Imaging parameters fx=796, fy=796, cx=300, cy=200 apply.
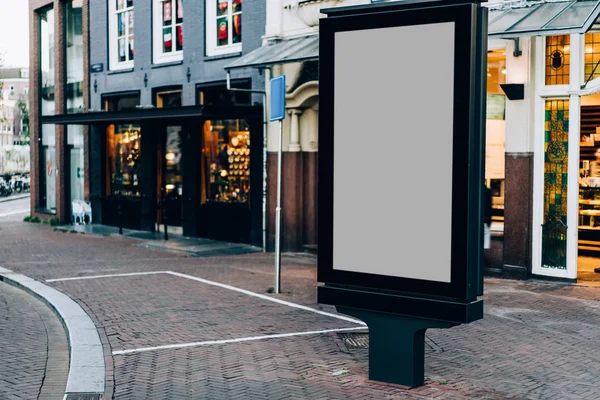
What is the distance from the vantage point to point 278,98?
1111 centimetres

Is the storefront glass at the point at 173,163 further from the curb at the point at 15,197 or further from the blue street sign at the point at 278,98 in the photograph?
the curb at the point at 15,197

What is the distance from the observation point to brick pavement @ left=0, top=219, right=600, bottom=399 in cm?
677

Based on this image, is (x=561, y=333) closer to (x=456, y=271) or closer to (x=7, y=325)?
(x=456, y=271)

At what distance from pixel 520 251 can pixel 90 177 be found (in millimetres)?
14246

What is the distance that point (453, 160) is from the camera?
6.03 metres

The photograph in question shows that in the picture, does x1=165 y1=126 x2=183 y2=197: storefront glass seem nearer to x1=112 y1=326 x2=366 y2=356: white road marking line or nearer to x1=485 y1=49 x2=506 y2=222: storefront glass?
x1=485 y1=49 x2=506 y2=222: storefront glass

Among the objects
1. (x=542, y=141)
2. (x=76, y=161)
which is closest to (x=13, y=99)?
(x=76, y=161)

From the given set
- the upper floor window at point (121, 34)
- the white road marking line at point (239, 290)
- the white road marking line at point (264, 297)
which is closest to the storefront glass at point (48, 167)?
the upper floor window at point (121, 34)

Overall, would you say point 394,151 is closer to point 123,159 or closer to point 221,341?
point 221,341

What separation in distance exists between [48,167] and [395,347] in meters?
20.9

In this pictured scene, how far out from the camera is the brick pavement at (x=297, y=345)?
6.77m

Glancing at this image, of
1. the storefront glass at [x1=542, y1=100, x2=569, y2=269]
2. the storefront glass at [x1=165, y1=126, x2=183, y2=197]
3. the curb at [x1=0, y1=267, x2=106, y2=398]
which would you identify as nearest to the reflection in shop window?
the storefront glass at [x1=165, y1=126, x2=183, y2=197]

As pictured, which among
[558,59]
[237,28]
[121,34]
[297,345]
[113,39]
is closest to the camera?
[297,345]

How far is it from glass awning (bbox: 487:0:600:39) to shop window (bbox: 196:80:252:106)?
22.3ft
